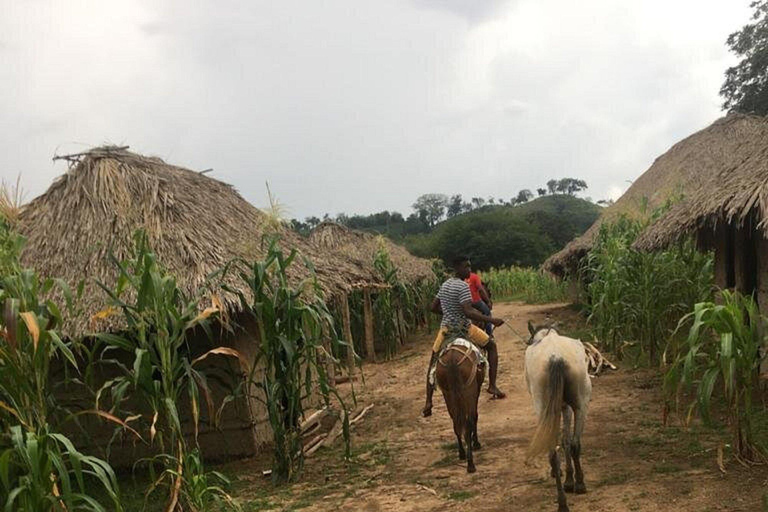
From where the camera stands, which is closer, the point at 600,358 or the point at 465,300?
the point at 465,300

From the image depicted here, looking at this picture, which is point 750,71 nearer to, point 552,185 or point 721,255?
point 721,255

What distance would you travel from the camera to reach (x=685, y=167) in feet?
55.0

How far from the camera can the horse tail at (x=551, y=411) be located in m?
4.56

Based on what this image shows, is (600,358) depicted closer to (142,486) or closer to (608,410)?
(608,410)

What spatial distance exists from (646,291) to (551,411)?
Result: 487 centimetres

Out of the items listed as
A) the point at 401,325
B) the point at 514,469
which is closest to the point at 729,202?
the point at 514,469

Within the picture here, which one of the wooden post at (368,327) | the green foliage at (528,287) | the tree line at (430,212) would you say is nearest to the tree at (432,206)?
the tree line at (430,212)

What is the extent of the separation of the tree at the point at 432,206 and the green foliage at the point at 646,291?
2825 inches

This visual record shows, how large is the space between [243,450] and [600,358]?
5.58 m

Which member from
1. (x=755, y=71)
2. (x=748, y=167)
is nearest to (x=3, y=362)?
(x=748, y=167)

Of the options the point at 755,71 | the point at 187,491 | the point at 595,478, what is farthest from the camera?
the point at 755,71

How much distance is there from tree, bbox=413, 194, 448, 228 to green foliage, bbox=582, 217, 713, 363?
235 feet

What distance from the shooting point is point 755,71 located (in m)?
28.0

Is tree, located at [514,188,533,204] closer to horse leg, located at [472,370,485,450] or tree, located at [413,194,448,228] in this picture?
tree, located at [413,194,448,228]
